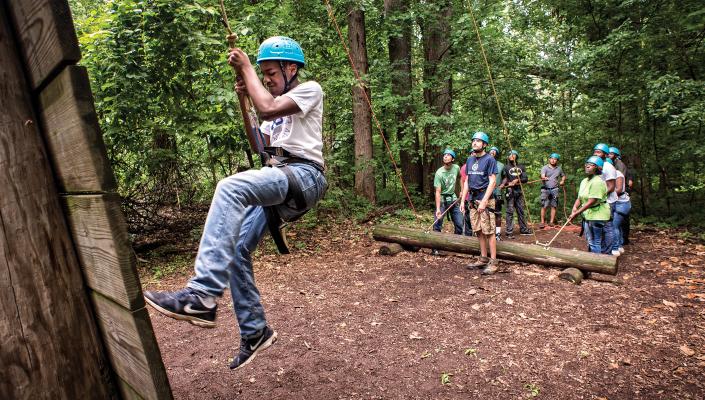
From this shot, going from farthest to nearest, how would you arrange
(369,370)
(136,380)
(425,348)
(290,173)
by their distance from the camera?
1. (425,348)
2. (369,370)
3. (290,173)
4. (136,380)

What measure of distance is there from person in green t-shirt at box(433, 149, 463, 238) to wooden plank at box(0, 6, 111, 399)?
302 inches

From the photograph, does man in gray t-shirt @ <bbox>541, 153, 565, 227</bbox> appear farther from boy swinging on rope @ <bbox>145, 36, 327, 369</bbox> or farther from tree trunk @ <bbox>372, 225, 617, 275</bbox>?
boy swinging on rope @ <bbox>145, 36, 327, 369</bbox>

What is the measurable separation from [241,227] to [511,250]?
6.30 metres

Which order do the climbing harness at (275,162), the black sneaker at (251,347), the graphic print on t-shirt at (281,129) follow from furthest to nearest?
1. the black sneaker at (251,347)
2. the graphic print on t-shirt at (281,129)
3. the climbing harness at (275,162)

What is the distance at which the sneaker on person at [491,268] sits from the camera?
280 inches

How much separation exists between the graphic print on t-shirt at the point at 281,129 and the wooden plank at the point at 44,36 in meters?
1.55

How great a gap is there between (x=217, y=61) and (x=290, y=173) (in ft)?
18.3

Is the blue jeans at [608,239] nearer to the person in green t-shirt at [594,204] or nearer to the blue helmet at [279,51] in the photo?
the person in green t-shirt at [594,204]

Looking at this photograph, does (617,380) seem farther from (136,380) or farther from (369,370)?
(136,380)

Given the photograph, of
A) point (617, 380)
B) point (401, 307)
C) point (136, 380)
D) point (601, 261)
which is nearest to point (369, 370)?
point (401, 307)

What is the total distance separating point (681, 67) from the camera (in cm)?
978

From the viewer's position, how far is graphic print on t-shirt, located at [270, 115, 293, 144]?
2.70 m

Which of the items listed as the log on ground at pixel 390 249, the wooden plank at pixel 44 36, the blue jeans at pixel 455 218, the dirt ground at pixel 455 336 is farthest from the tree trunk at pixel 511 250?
the wooden plank at pixel 44 36

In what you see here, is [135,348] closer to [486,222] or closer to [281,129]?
[281,129]
